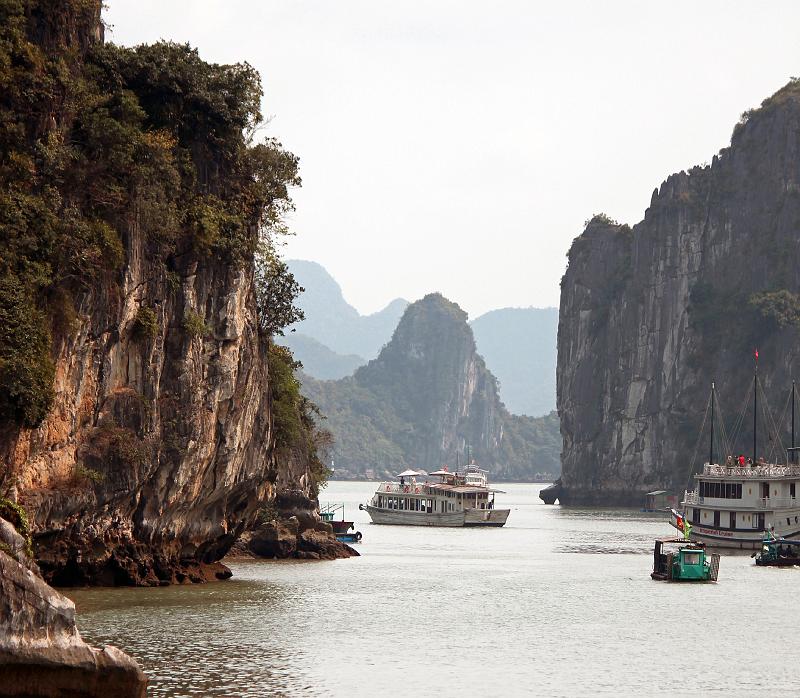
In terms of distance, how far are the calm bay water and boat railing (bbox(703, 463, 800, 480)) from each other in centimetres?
902

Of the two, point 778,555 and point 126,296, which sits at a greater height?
point 126,296

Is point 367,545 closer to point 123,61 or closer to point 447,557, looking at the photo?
point 447,557

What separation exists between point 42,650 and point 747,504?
46681mm

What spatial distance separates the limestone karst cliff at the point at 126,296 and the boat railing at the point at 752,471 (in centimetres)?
2804

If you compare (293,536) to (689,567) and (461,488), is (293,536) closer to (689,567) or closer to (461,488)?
(689,567)

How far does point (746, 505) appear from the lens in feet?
200

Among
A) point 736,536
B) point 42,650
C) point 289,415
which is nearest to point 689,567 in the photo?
point 289,415

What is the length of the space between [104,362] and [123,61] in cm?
820

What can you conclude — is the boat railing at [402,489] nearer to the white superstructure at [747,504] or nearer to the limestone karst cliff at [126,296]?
the white superstructure at [747,504]

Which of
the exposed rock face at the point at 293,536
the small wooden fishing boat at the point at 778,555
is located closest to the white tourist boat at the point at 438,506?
the exposed rock face at the point at 293,536

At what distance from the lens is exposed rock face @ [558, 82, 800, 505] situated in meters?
123

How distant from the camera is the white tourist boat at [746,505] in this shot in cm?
6062

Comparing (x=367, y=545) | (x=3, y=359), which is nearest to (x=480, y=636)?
(x=3, y=359)

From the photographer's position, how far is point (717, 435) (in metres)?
121
